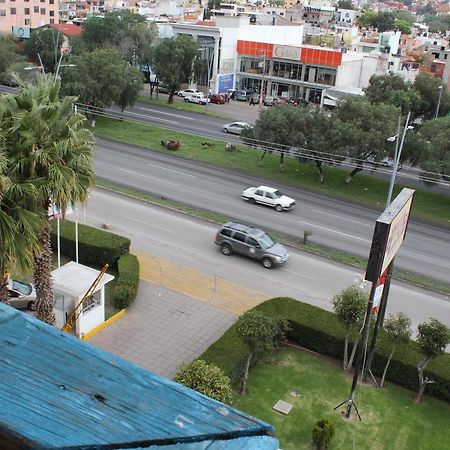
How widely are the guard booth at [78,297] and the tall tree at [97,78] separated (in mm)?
A: 28080

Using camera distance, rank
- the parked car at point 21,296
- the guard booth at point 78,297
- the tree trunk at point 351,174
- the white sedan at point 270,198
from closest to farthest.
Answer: the guard booth at point 78,297, the parked car at point 21,296, the white sedan at point 270,198, the tree trunk at point 351,174

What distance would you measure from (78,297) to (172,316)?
340cm

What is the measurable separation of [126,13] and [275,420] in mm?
59062

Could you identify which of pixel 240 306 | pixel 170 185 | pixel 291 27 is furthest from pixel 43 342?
pixel 291 27

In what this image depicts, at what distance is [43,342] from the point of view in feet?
6.31

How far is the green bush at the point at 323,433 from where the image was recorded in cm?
1356

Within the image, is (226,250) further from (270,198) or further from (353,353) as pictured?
(353,353)

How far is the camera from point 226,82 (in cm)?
6994

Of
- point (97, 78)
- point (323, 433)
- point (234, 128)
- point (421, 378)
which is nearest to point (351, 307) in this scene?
point (421, 378)

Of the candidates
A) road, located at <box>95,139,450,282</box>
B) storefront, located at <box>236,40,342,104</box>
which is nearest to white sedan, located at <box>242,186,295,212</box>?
road, located at <box>95,139,450,282</box>

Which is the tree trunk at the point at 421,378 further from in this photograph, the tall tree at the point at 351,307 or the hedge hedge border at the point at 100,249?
the hedge hedge border at the point at 100,249

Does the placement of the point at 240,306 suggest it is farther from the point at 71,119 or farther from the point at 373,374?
the point at 71,119

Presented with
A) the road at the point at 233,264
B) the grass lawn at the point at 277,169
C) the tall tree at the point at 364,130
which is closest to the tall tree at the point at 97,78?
the grass lawn at the point at 277,169

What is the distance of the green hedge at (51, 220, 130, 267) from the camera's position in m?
22.4
